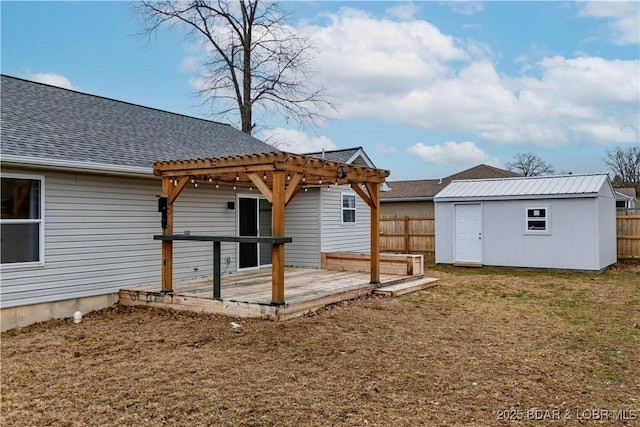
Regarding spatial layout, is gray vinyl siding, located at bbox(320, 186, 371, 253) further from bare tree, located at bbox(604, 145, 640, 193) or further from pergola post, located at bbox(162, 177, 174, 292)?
bare tree, located at bbox(604, 145, 640, 193)

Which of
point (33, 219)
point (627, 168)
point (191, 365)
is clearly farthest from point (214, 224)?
point (627, 168)

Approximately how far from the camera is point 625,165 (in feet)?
127

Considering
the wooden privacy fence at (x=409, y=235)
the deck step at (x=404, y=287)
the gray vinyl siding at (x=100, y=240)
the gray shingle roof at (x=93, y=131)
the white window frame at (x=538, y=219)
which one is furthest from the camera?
the wooden privacy fence at (x=409, y=235)

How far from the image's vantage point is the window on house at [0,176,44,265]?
675cm

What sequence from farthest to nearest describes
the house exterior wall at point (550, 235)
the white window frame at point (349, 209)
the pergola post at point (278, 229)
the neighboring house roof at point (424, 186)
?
the neighboring house roof at point (424, 186)
the white window frame at point (349, 209)
the house exterior wall at point (550, 235)
the pergola post at point (278, 229)

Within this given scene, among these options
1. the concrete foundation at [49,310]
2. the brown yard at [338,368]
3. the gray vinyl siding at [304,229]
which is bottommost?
the brown yard at [338,368]

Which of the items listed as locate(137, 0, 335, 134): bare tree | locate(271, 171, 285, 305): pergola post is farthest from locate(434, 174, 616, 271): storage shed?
locate(137, 0, 335, 134): bare tree

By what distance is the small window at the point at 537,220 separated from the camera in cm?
1298

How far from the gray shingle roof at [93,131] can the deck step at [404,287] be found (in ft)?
16.1

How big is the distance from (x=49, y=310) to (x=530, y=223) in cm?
1184

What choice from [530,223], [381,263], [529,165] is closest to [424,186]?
[530,223]

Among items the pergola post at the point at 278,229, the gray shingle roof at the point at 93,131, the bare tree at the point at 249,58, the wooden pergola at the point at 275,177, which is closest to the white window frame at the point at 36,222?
the gray shingle roof at the point at 93,131

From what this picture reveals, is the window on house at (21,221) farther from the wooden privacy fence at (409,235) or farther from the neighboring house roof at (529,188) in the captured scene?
the wooden privacy fence at (409,235)

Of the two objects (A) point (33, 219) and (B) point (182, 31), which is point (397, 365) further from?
(B) point (182, 31)
